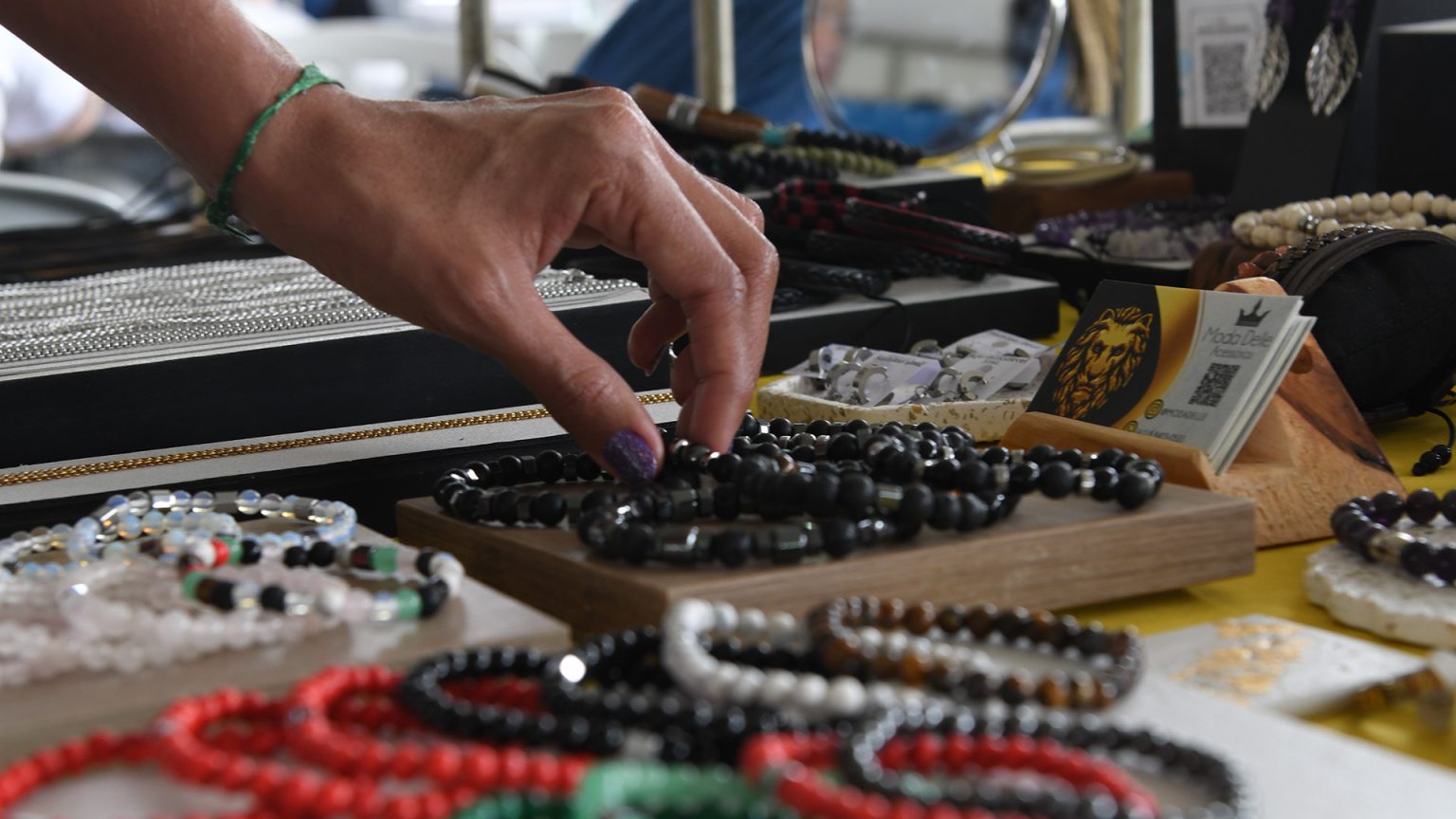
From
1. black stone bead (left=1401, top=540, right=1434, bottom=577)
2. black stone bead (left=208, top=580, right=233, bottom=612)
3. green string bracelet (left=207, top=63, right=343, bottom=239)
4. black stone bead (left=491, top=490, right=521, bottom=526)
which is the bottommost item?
black stone bead (left=491, top=490, right=521, bottom=526)

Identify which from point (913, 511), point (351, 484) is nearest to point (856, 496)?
point (913, 511)

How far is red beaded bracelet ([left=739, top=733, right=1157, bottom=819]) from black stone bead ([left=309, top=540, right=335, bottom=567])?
28cm

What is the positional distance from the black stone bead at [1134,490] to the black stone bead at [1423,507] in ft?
0.50

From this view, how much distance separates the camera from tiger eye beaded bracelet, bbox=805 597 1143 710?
21.8 inches

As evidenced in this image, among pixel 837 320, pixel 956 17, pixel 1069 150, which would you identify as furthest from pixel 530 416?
pixel 956 17

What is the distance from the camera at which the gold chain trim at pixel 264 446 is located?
2.84ft

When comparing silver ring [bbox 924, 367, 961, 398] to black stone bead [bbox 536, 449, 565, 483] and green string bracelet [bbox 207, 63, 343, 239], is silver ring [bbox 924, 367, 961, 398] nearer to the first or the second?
black stone bead [bbox 536, 449, 565, 483]

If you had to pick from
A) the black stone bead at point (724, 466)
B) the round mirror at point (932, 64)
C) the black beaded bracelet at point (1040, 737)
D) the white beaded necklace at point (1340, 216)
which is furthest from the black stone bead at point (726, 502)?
the round mirror at point (932, 64)

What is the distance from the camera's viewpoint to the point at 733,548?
65cm

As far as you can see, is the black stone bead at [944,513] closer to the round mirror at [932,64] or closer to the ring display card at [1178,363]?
the ring display card at [1178,363]

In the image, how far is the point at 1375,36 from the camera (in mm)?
1571

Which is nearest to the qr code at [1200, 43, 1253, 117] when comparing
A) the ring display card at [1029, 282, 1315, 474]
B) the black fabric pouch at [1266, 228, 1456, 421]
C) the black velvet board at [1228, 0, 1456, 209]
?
the black velvet board at [1228, 0, 1456, 209]

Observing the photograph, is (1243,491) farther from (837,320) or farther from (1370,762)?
(837,320)

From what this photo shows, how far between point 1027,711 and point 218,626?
0.31m
